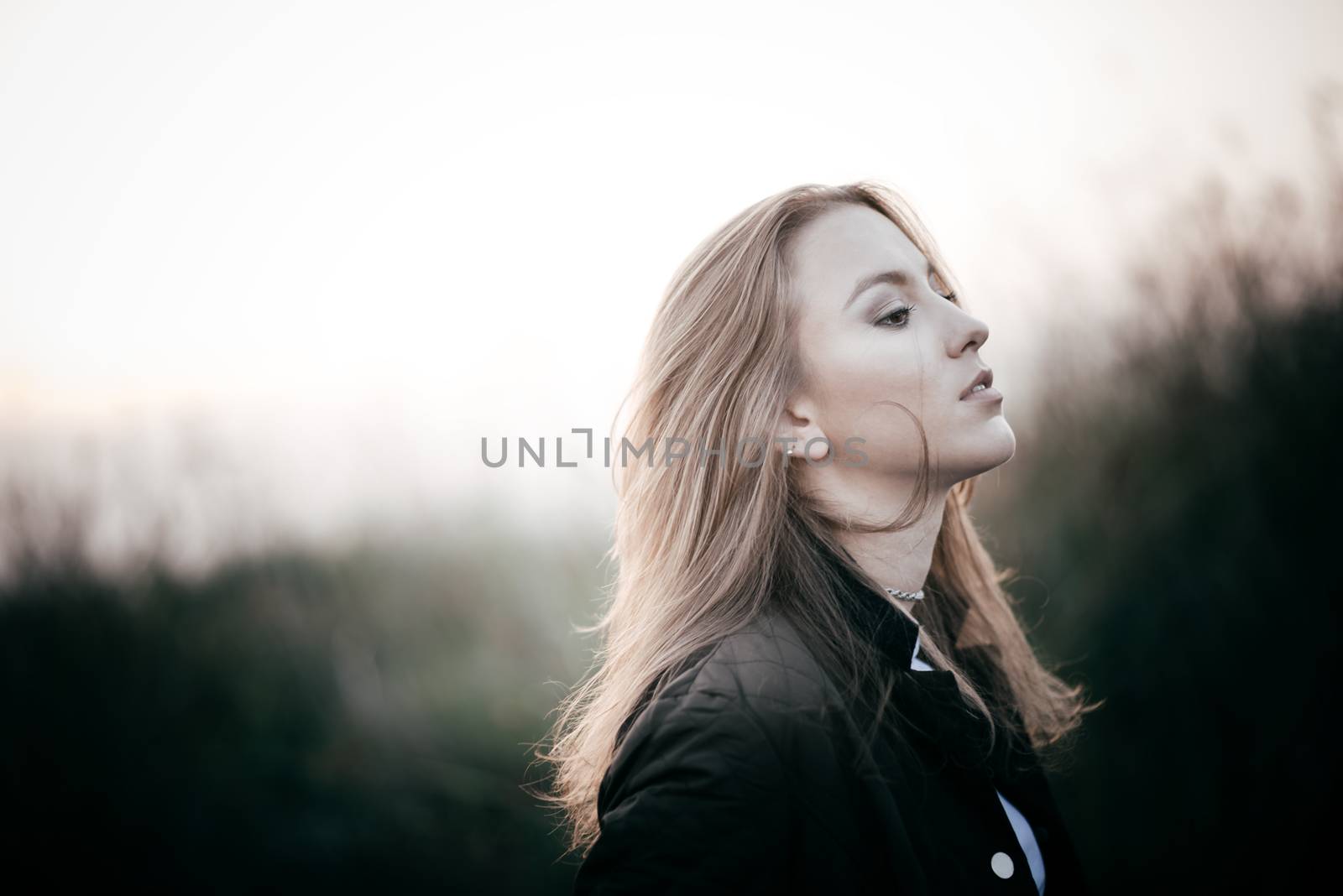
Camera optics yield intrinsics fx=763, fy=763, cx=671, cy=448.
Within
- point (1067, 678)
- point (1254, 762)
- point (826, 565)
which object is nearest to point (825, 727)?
point (826, 565)

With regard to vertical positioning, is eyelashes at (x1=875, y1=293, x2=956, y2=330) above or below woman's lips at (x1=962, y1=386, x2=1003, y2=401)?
above

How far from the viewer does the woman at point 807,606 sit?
4.00 feet

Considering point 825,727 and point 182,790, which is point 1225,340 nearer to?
point 825,727

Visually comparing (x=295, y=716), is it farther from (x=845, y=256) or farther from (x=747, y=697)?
(x=845, y=256)

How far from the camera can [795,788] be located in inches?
49.1

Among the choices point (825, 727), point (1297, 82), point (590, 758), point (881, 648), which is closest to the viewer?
point (825, 727)

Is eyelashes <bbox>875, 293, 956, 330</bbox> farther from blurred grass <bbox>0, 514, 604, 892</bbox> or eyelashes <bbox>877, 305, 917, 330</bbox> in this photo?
blurred grass <bbox>0, 514, 604, 892</bbox>

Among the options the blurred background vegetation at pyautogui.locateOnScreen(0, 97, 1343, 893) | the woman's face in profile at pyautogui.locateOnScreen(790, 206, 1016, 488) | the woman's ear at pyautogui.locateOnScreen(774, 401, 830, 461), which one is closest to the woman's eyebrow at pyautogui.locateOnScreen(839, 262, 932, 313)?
the woman's face in profile at pyautogui.locateOnScreen(790, 206, 1016, 488)

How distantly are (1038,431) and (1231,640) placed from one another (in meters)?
1.06

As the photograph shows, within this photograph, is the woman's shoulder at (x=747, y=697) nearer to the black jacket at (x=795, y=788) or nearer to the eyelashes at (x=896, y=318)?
the black jacket at (x=795, y=788)

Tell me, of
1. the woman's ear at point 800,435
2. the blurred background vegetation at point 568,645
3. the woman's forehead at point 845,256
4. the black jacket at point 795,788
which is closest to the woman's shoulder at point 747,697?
Answer: the black jacket at point 795,788

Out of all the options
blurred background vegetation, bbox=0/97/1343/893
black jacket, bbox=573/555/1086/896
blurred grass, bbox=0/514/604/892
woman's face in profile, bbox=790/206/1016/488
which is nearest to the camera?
black jacket, bbox=573/555/1086/896

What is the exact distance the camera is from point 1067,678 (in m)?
3.09

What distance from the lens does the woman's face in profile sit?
164 centimetres
